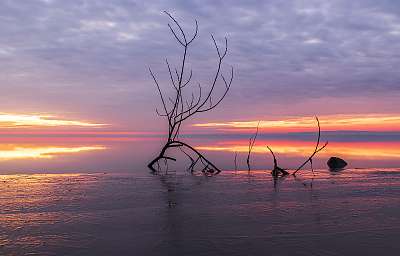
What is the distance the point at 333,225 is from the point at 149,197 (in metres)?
2.63

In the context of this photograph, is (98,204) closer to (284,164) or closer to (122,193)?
(122,193)

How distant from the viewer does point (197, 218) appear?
4.34 m

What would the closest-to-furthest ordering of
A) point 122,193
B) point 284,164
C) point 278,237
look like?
point 278,237 < point 122,193 < point 284,164

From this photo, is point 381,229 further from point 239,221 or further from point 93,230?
point 93,230

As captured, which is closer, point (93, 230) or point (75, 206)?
point (93, 230)

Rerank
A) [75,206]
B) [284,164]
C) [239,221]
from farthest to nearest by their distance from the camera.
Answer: [284,164]
[75,206]
[239,221]

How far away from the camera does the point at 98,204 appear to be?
5219 millimetres

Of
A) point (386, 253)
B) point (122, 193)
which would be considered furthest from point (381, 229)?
point (122, 193)

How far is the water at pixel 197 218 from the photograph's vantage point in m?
3.23

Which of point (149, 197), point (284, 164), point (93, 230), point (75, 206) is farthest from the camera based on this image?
point (284, 164)

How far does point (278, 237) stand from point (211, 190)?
3.10m

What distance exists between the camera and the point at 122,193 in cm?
619

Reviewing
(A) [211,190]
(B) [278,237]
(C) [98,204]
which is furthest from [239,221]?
(A) [211,190]

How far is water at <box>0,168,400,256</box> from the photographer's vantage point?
323cm
